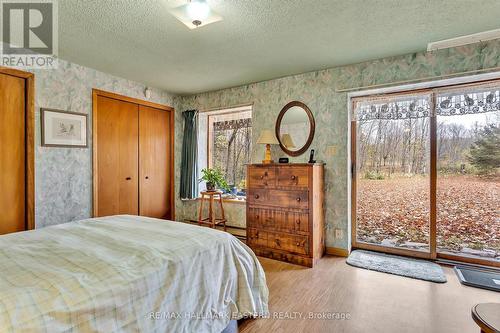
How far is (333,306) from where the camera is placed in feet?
6.86

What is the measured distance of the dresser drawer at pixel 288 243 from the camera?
2.91m

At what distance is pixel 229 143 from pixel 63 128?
2.32 m

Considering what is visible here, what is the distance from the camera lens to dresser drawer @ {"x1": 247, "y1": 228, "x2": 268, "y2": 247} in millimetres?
3182

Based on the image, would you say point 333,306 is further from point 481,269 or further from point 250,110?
point 250,110

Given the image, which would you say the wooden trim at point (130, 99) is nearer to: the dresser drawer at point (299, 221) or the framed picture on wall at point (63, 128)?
the framed picture on wall at point (63, 128)

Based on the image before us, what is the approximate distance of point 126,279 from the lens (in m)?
1.16

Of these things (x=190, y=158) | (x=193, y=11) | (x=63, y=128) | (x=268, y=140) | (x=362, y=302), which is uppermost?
(x=193, y=11)

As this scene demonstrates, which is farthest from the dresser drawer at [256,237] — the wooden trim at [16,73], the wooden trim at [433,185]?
the wooden trim at [16,73]

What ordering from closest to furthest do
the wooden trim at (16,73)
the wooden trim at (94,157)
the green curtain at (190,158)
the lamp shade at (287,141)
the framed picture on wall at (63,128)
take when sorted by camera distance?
the wooden trim at (16,73)
the framed picture on wall at (63,128)
the wooden trim at (94,157)
the lamp shade at (287,141)
the green curtain at (190,158)

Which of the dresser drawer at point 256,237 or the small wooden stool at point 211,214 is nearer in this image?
the dresser drawer at point 256,237

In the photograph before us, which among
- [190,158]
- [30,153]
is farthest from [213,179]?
[30,153]

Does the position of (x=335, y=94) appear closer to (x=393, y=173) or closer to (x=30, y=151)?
(x=393, y=173)

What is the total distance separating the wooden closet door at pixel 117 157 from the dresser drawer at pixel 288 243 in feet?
7.04

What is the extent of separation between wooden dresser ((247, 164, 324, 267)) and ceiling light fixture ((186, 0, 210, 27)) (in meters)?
1.76
